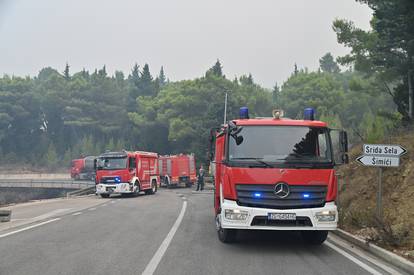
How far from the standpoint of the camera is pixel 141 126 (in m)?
83.4

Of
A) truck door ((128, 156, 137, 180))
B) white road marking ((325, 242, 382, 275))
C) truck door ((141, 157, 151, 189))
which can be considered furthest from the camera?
truck door ((141, 157, 151, 189))

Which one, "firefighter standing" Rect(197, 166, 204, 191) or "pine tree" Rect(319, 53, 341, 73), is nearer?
"firefighter standing" Rect(197, 166, 204, 191)

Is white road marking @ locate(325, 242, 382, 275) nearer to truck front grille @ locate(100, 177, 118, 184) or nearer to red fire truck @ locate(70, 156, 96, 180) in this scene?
truck front grille @ locate(100, 177, 118, 184)

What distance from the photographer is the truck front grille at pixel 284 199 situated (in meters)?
9.06

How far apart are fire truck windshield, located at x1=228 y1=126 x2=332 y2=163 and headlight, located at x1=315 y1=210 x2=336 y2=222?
3.35 ft

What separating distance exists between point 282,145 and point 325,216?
1620 millimetres

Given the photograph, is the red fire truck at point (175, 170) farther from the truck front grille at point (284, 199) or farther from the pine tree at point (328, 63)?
the pine tree at point (328, 63)

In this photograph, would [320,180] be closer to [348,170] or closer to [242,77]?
[348,170]

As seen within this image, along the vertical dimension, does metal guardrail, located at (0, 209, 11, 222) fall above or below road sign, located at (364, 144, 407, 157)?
below

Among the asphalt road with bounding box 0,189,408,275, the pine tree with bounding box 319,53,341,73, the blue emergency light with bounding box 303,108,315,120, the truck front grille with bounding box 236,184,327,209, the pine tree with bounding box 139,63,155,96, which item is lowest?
the asphalt road with bounding box 0,189,408,275

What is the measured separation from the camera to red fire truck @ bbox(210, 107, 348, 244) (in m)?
9.05

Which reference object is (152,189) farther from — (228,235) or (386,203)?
(228,235)

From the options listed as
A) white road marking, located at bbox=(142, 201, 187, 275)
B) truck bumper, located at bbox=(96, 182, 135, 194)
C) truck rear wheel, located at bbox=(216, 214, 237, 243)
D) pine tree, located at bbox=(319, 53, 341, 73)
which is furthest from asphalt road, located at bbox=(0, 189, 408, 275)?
pine tree, located at bbox=(319, 53, 341, 73)

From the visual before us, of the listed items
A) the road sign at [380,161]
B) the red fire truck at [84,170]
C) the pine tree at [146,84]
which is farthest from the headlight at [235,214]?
the pine tree at [146,84]
